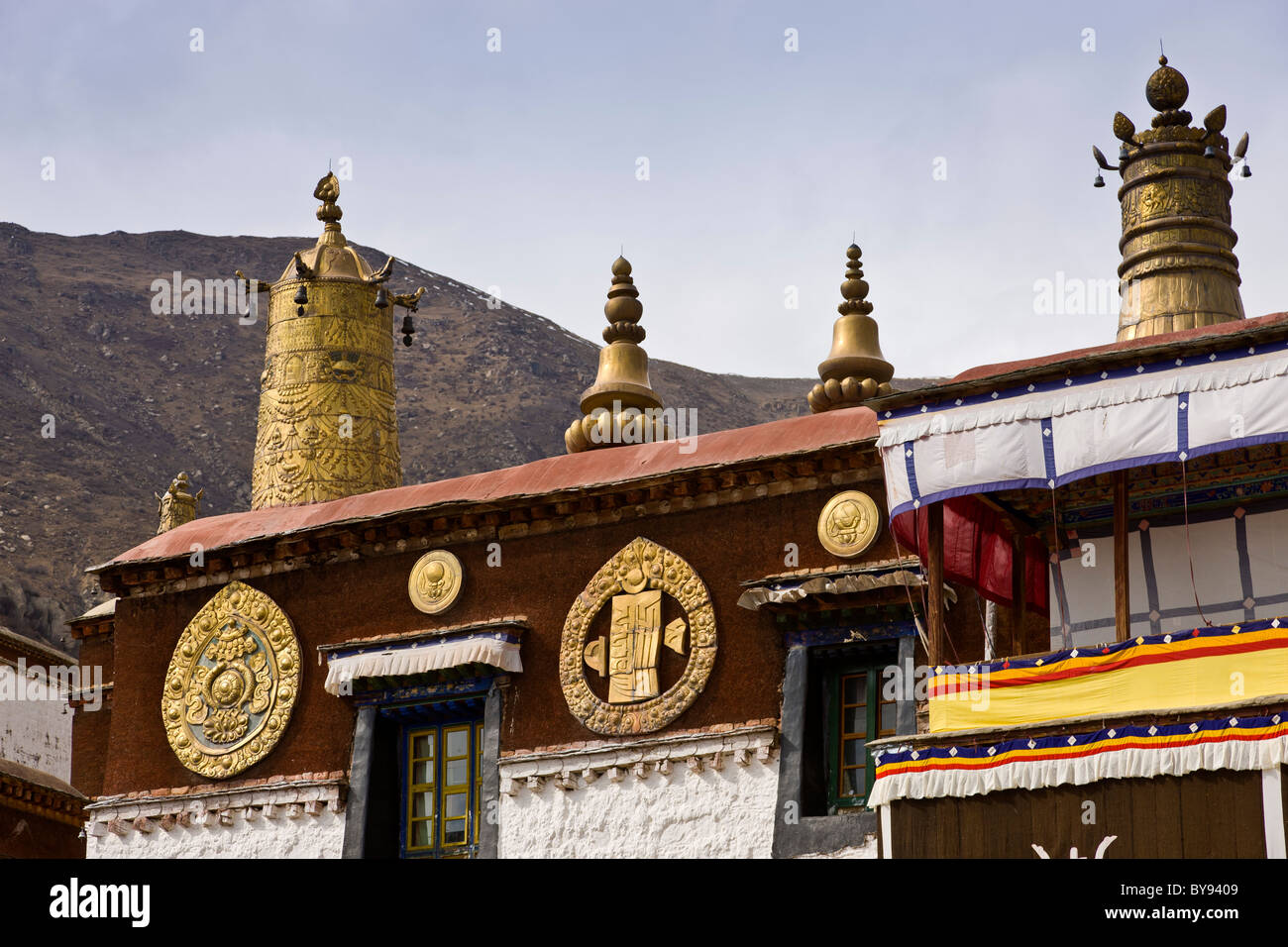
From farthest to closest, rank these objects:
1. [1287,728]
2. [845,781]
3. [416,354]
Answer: [416,354] → [845,781] → [1287,728]

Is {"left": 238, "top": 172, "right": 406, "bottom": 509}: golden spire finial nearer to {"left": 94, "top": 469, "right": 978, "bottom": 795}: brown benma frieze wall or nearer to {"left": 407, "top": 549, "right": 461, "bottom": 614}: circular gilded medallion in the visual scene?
{"left": 94, "top": 469, "right": 978, "bottom": 795}: brown benma frieze wall

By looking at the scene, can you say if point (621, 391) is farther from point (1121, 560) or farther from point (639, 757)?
point (1121, 560)

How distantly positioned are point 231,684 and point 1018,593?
7003 millimetres

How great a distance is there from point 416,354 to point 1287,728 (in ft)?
231

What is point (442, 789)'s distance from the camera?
1609cm

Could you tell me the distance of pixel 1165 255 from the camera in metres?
18.8

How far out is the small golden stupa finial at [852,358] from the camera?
18.1 meters

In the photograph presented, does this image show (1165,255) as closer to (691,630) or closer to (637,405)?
(637,405)

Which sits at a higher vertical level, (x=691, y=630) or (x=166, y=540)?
(x=166, y=540)

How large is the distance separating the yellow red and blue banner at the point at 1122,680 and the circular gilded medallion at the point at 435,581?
506 cm

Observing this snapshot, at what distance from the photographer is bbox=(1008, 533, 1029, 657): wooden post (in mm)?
13711
